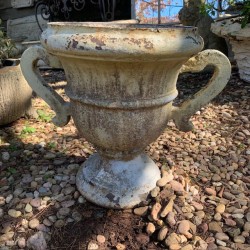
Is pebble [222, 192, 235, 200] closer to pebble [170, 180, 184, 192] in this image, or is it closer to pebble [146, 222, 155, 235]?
pebble [170, 180, 184, 192]

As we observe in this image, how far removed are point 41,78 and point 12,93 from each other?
91cm

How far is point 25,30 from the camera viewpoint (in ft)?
18.9

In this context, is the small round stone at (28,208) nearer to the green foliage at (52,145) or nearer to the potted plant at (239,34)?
the green foliage at (52,145)

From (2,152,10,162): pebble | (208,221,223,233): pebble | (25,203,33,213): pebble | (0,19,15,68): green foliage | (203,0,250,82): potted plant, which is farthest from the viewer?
(203,0,250,82): potted plant

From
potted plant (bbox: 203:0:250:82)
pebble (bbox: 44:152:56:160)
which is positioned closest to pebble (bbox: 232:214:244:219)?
pebble (bbox: 44:152:56:160)

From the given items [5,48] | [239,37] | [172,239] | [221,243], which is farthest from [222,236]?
[239,37]

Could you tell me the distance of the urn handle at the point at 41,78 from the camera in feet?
5.81

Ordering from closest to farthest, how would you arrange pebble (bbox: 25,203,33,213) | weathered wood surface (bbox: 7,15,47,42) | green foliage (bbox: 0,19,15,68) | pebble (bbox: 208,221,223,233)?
pebble (bbox: 208,221,223,233) → pebble (bbox: 25,203,33,213) → green foliage (bbox: 0,19,15,68) → weathered wood surface (bbox: 7,15,47,42)

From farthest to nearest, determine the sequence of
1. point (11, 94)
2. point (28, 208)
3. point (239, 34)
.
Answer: point (239, 34)
point (11, 94)
point (28, 208)

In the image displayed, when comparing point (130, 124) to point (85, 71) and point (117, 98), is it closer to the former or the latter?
point (117, 98)

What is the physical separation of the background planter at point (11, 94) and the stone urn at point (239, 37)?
2.17 meters

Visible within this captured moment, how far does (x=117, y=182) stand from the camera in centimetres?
190

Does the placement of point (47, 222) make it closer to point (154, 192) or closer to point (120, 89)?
point (154, 192)

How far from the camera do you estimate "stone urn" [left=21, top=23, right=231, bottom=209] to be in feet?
4.41
